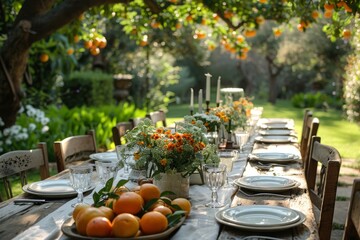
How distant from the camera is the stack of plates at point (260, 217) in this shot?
78.6 inches

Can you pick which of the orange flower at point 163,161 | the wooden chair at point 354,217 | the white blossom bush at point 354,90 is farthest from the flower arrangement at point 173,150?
the white blossom bush at point 354,90

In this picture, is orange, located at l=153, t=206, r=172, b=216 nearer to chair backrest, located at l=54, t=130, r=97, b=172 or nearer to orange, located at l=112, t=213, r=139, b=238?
orange, located at l=112, t=213, r=139, b=238

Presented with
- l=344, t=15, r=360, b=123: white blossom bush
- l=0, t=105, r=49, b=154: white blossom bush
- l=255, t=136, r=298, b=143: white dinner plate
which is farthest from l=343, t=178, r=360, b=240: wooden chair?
l=344, t=15, r=360, b=123: white blossom bush

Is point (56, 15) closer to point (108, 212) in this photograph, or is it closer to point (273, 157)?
point (273, 157)

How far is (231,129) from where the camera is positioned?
4293 millimetres

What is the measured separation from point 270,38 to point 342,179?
49.6 ft

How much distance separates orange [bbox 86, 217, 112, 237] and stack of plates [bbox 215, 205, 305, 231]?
1.47ft

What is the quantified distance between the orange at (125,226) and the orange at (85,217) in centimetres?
8

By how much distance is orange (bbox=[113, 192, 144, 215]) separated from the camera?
1942 millimetres

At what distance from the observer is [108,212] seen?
1927mm

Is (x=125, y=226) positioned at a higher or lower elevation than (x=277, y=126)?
higher

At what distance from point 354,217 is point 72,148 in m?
2.10

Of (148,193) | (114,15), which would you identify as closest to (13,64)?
(114,15)

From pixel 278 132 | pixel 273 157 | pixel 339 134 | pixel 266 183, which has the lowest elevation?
pixel 339 134
